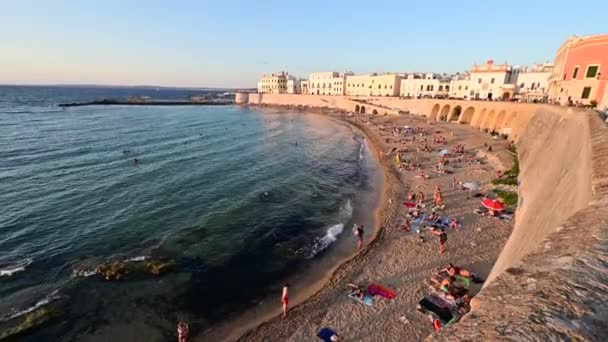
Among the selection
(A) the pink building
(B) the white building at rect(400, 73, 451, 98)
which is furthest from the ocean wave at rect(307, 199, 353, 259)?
(B) the white building at rect(400, 73, 451, 98)

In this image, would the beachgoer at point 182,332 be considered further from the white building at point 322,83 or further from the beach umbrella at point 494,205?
the white building at point 322,83

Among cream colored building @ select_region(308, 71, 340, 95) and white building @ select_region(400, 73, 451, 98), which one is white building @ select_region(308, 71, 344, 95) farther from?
white building @ select_region(400, 73, 451, 98)

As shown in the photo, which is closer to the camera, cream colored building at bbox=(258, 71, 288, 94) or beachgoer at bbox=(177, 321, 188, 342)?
Answer: beachgoer at bbox=(177, 321, 188, 342)

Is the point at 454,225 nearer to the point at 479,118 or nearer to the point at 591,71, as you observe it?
the point at 591,71

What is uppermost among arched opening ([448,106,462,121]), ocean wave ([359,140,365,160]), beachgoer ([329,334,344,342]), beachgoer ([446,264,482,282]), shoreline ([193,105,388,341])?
arched opening ([448,106,462,121])

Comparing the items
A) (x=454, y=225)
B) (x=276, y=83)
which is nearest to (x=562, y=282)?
(x=454, y=225)

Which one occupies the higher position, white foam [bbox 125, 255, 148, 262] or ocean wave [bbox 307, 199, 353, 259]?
white foam [bbox 125, 255, 148, 262]

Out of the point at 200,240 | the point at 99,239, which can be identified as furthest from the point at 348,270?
the point at 99,239

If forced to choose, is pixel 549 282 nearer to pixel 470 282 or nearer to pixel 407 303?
pixel 407 303
